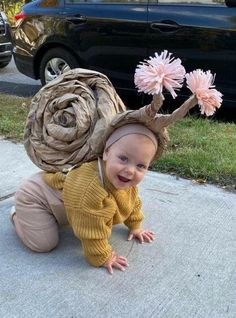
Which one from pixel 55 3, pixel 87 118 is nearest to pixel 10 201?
pixel 87 118

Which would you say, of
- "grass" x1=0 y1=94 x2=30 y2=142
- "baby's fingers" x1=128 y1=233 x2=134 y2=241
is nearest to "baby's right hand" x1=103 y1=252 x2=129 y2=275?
"baby's fingers" x1=128 y1=233 x2=134 y2=241

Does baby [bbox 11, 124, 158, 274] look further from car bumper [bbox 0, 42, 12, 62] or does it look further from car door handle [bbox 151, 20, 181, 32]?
car bumper [bbox 0, 42, 12, 62]

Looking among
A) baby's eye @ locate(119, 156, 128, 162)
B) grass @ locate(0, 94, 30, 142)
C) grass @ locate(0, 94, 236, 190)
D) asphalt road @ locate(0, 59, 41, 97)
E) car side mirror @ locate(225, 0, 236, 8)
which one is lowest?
asphalt road @ locate(0, 59, 41, 97)

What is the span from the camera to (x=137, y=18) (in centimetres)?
580

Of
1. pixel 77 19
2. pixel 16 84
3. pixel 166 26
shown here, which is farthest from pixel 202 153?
pixel 16 84

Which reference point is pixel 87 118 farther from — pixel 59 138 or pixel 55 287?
pixel 55 287

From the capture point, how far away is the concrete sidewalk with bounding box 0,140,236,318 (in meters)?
2.39

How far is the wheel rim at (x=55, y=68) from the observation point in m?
6.55

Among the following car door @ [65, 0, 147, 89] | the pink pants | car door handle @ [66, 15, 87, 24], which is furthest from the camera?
car door handle @ [66, 15, 87, 24]

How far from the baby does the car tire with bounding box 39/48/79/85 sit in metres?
3.66

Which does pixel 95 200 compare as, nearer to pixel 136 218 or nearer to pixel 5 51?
pixel 136 218

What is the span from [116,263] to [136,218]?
35 cm

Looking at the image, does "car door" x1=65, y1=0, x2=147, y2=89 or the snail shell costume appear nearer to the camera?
the snail shell costume

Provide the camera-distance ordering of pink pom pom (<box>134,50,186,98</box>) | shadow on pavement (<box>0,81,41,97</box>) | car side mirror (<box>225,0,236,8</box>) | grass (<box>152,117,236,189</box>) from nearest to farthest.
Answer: pink pom pom (<box>134,50,186,98</box>) → grass (<box>152,117,236,189</box>) → car side mirror (<box>225,0,236,8</box>) → shadow on pavement (<box>0,81,41,97</box>)
